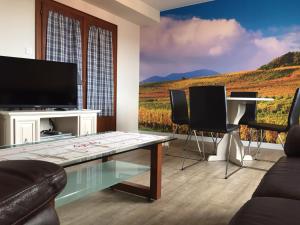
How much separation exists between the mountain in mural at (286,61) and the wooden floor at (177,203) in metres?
2.24

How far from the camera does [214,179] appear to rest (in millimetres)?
2723

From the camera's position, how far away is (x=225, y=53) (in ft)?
15.9

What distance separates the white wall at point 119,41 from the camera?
3326mm

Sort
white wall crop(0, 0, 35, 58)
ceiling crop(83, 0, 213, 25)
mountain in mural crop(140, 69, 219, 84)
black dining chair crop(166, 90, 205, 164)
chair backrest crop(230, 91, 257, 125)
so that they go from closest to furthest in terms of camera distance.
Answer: white wall crop(0, 0, 35, 58)
black dining chair crop(166, 90, 205, 164)
chair backrest crop(230, 91, 257, 125)
ceiling crop(83, 0, 213, 25)
mountain in mural crop(140, 69, 219, 84)

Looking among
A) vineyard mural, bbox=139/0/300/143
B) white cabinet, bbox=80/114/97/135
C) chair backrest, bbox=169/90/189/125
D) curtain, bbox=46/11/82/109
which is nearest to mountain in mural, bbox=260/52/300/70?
vineyard mural, bbox=139/0/300/143

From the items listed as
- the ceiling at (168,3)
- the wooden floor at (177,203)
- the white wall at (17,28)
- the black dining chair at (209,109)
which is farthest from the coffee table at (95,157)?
the ceiling at (168,3)

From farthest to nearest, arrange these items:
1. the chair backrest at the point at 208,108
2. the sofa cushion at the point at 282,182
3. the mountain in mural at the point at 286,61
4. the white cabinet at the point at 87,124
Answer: the mountain in mural at the point at 286,61 → the white cabinet at the point at 87,124 → the chair backrest at the point at 208,108 → the sofa cushion at the point at 282,182

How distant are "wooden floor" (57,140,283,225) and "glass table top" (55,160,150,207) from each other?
209 millimetres

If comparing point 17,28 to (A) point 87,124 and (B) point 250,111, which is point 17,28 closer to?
(A) point 87,124

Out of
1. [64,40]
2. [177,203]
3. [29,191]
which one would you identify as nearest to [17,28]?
[64,40]

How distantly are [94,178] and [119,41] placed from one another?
3622 millimetres

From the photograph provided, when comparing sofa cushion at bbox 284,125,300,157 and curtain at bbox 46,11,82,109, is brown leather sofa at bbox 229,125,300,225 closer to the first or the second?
sofa cushion at bbox 284,125,300,157

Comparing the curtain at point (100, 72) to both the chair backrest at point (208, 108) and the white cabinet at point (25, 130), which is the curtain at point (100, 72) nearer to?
the white cabinet at point (25, 130)

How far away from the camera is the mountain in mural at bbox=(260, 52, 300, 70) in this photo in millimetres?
4273
